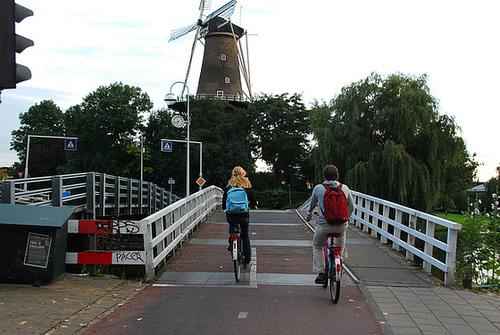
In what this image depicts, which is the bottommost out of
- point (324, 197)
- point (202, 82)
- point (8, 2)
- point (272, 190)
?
point (272, 190)

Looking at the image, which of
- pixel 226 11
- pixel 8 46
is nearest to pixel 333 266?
pixel 8 46

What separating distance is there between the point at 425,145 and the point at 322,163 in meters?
5.76

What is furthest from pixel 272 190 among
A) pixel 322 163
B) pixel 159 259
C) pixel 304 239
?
pixel 159 259

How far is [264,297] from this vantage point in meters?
6.11

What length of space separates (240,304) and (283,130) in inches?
1923

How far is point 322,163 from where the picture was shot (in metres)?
27.4

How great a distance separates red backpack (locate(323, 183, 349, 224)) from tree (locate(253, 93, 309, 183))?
46586 mm

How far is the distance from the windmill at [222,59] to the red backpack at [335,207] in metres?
51.7

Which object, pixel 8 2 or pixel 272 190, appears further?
pixel 272 190

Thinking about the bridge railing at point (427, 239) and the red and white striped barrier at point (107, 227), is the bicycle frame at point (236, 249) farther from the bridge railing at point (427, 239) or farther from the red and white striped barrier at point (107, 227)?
the bridge railing at point (427, 239)

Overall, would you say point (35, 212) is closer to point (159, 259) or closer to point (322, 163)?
point (159, 259)

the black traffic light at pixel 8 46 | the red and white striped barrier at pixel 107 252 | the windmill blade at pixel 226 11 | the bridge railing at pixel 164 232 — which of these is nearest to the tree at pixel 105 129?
the windmill blade at pixel 226 11

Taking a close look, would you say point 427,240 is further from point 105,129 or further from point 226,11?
point 226,11

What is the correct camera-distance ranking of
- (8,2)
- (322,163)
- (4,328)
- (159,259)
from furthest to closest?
(322,163)
(159,259)
(4,328)
(8,2)
